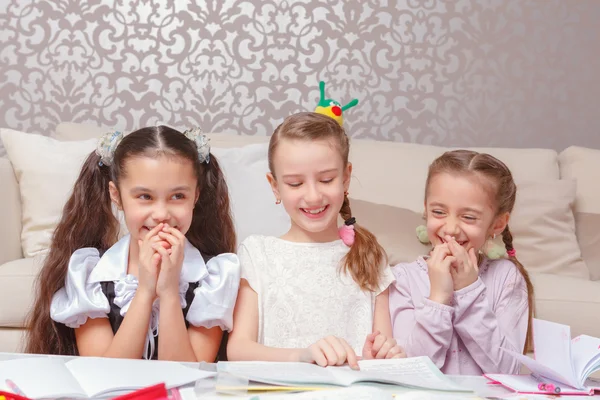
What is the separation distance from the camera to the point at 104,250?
5.95ft

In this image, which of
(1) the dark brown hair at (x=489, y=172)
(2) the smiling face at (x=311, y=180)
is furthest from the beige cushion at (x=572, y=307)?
(2) the smiling face at (x=311, y=180)

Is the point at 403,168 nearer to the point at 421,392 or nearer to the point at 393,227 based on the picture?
the point at 393,227

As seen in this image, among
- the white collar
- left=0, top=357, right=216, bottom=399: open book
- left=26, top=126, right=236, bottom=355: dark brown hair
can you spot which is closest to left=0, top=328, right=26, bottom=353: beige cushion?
left=26, top=126, right=236, bottom=355: dark brown hair

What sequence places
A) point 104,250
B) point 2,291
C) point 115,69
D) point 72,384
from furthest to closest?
point 115,69, point 2,291, point 104,250, point 72,384

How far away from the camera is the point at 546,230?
2.48 metres

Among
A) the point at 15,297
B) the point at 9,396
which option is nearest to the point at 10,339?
the point at 15,297

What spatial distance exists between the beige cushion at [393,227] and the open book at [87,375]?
117cm

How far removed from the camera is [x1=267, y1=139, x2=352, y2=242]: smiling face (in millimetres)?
1654

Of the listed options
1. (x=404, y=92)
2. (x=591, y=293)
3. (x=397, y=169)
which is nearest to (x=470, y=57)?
(x=404, y=92)

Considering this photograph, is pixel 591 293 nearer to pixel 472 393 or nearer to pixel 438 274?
pixel 438 274

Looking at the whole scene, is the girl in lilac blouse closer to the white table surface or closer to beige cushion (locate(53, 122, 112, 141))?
the white table surface

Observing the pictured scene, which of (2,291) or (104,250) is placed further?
(2,291)

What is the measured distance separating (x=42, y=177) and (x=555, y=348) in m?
1.80

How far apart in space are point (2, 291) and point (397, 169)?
139cm
